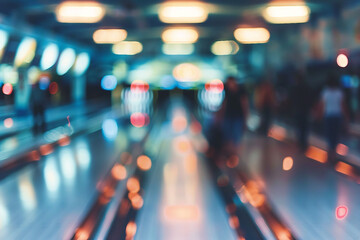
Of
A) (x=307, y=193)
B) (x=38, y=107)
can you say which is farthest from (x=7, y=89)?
(x=38, y=107)

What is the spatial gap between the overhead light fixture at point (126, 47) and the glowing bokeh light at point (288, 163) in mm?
12501

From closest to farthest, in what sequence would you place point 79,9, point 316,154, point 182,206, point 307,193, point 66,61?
point 182,206, point 307,193, point 316,154, point 79,9, point 66,61

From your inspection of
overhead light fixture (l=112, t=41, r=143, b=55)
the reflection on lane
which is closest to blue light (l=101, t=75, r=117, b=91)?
overhead light fixture (l=112, t=41, r=143, b=55)

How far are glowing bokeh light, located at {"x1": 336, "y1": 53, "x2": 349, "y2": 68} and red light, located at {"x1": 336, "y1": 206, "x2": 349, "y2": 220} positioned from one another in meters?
7.78

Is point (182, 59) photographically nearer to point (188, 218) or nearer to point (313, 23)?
point (313, 23)

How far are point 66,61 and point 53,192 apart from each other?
37.6ft

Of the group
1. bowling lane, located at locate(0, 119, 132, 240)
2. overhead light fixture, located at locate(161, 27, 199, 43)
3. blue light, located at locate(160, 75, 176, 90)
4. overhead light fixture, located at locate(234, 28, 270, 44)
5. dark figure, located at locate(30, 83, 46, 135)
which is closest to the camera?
bowling lane, located at locate(0, 119, 132, 240)

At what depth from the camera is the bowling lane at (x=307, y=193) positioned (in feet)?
16.2

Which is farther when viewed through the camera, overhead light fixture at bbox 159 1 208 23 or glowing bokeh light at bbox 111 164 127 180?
overhead light fixture at bbox 159 1 208 23

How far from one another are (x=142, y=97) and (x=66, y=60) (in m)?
9.64

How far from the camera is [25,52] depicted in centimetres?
1312

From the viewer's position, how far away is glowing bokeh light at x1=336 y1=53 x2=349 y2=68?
12.6 metres

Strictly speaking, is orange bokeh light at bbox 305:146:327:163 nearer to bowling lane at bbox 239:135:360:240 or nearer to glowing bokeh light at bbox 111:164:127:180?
bowling lane at bbox 239:135:360:240

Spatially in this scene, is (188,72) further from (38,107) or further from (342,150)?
(342,150)
